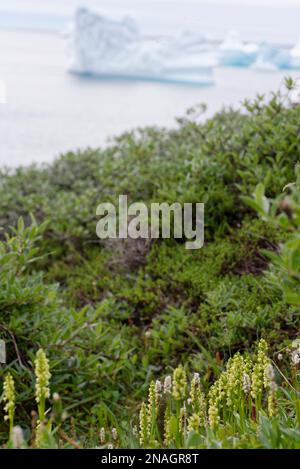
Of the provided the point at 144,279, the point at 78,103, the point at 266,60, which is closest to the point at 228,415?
the point at 144,279

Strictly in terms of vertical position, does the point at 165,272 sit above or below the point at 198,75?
below

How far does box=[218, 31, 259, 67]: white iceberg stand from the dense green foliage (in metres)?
16.5

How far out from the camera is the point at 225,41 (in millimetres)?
22078

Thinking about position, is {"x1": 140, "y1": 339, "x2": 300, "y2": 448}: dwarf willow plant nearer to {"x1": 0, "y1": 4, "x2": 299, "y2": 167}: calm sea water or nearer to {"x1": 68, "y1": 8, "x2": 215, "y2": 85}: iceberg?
{"x1": 0, "y1": 4, "x2": 299, "y2": 167}: calm sea water

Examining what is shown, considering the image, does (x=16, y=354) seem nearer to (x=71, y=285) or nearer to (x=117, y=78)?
(x=71, y=285)

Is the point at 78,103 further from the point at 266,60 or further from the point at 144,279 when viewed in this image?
the point at 144,279

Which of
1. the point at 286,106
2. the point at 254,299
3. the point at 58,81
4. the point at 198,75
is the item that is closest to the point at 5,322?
the point at 254,299

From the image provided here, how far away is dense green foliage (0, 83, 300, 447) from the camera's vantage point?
2.71 meters

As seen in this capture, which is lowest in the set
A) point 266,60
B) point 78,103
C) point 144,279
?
point 144,279

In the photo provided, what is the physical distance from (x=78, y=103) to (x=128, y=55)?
624 centimetres

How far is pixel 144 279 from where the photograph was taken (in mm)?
3730

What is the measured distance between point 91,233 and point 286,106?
5.32 ft

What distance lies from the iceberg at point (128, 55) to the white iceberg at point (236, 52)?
144 cm
